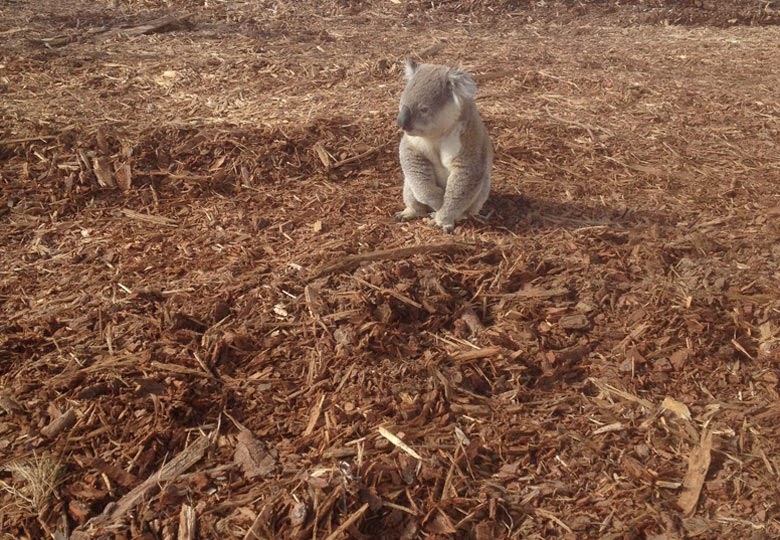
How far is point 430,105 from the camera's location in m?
4.70

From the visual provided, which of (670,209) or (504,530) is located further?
(670,209)

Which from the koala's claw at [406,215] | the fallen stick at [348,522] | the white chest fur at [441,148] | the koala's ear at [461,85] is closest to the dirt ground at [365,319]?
the fallen stick at [348,522]

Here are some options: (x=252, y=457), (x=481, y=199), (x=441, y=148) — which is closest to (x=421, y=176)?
(x=441, y=148)

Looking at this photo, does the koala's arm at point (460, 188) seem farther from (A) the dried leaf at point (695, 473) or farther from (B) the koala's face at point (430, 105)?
(A) the dried leaf at point (695, 473)

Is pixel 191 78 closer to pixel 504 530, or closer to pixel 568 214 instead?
pixel 568 214

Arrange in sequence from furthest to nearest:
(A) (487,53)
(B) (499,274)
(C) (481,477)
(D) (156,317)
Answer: (A) (487,53) → (B) (499,274) → (D) (156,317) → (C) (481,477)

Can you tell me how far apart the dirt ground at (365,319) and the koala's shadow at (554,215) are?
0.10 feet

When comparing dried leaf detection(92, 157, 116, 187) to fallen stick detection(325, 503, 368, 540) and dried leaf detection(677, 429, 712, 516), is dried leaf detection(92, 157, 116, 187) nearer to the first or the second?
fallen stick detection(325, 503, 368, 540)

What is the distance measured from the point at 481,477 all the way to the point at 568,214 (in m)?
2.86

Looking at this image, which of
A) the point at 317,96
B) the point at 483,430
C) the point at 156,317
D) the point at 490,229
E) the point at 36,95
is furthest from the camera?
the point at 317,96

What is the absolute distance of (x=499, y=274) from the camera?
4.50 m

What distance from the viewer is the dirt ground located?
305 cm

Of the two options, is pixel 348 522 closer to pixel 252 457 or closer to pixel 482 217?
pixel 252 457

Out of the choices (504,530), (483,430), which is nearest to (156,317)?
(483,430)
